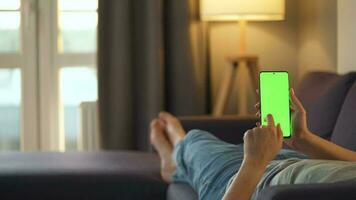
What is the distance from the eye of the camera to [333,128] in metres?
2.46

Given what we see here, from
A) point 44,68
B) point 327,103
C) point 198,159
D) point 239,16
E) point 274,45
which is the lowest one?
point 198,159

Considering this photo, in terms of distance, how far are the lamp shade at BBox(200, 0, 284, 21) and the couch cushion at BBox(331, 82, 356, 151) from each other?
96 cm

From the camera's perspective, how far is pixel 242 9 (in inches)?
127

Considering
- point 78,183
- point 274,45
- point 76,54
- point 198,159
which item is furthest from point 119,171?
point 274,45

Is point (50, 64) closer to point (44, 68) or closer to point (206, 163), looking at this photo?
point (44, 68)

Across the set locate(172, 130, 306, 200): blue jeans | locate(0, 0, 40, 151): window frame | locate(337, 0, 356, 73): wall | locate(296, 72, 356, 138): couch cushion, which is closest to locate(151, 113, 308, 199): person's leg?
locate(172, 130, 306, 200): blue jeans

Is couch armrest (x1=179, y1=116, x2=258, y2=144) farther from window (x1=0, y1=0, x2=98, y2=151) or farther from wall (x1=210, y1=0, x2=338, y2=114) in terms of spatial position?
window (x1=0, y1=0, x2=98, y2=151)

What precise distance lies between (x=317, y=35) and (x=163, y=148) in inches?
46.0

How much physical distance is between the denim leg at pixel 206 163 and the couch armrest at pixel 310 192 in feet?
1.77

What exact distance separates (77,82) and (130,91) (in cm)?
35

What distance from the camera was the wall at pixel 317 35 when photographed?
3.23 m

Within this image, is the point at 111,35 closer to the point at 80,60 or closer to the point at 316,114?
the point at 80,60

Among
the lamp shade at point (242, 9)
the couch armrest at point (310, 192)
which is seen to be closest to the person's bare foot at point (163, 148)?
the lamp shade at point (242, 9)

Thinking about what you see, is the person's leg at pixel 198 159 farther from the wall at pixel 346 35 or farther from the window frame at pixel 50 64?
the window frame at pixel 50 64
